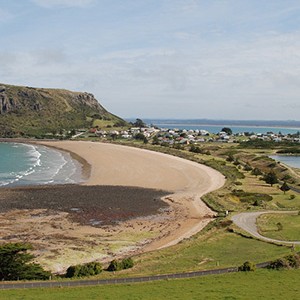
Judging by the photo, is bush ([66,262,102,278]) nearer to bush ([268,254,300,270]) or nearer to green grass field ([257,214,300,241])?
bush ([268,254,300,270])

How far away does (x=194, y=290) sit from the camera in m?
21.6

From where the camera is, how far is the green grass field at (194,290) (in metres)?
20.5

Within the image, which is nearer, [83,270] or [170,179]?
[83,270]

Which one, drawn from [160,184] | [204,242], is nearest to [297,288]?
[204,242]

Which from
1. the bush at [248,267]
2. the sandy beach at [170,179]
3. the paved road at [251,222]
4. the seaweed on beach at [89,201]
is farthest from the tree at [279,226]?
the seaweed on beach at [89,201]

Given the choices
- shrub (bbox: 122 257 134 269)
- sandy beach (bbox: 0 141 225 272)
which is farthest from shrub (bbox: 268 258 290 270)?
sandy beach (bbox: 0 141 225 272)

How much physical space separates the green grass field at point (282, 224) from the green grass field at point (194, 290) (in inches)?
444

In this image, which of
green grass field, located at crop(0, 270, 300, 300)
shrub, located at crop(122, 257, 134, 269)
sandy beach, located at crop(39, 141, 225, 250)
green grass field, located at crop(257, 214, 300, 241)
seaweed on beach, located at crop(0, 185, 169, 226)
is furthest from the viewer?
seaweed on beach, located at crop(0, 185, 169, 226)

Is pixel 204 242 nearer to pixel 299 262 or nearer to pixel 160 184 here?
pixel 299 262

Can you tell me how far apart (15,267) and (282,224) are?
24.1m

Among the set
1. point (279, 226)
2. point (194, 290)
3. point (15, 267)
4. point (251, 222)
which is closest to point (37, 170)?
point (251, 222)

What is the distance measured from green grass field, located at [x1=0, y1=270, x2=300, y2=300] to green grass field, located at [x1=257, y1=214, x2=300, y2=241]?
1128 cm

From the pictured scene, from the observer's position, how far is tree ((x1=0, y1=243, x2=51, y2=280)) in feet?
79.8

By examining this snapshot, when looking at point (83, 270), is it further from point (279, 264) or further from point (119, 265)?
point (279, 264)
